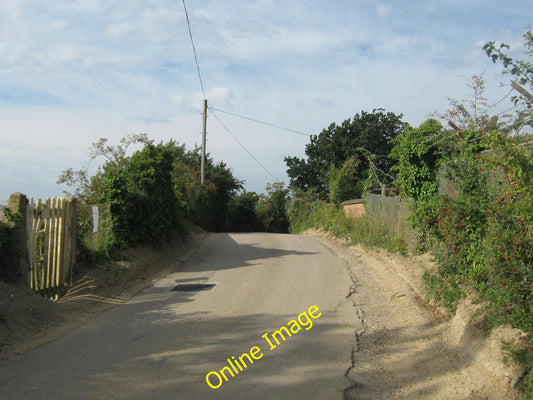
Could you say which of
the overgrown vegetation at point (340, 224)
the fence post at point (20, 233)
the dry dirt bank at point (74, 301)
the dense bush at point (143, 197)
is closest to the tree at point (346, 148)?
the overgrown vegetation at point (340, 224)

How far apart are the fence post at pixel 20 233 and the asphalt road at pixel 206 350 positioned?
6.05 feet

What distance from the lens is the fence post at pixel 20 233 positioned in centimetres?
856

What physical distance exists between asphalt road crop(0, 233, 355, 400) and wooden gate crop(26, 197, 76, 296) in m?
1.66

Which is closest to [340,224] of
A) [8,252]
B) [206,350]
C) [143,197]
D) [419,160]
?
[419,160]

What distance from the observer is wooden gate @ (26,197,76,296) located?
29.0 ft

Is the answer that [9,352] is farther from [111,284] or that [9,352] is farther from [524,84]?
[524,84]

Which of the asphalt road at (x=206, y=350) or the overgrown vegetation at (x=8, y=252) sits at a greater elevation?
the overgrown vegetation at (x=8, y=252)

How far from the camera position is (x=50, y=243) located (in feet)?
30.8

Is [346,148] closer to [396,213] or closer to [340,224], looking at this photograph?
[340,224]

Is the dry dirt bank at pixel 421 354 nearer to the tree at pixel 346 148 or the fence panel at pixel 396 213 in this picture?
the fence panel at pixel 396 213

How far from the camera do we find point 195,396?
15.8 feet

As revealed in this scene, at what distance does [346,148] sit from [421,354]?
3249cm

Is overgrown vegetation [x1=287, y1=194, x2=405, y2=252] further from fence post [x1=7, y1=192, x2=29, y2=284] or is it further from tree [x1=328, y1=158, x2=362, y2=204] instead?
fence post [x1=7, y1=192, x2=29, y2=284]

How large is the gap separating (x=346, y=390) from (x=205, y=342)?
93.3 inches
